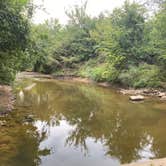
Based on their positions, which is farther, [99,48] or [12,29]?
[99,48]

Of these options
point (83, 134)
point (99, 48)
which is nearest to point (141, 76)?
point (99, 48)

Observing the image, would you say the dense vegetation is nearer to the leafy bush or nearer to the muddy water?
the leafy bush

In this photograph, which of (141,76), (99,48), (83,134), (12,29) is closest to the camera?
(83,134)

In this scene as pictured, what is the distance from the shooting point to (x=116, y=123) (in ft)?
52.7

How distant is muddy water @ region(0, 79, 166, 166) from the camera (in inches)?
416

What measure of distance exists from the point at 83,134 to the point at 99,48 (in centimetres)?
2671

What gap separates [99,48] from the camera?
39.7 m

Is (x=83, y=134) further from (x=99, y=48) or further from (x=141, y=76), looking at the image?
(x=99, y=48)

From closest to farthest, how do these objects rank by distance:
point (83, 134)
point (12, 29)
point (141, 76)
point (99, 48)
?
1. point (83, 134)
2. point (12, 29)
3. point (141, 76)
4. point (99, 48)

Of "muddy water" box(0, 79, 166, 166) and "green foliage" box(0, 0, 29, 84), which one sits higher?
"green foliage" box(0, 0, 29, 84)

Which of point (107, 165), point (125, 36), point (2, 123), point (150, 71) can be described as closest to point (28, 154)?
point (107, 165)

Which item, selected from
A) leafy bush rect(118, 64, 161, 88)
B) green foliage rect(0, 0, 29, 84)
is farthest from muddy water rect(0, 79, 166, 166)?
leafy bush rect(118, 64, 161, 88)

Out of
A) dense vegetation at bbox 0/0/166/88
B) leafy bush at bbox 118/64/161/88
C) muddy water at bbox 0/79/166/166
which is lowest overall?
muddy water at bbox 0/79/166/166

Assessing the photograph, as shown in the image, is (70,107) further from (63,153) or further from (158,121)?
(63,153)
